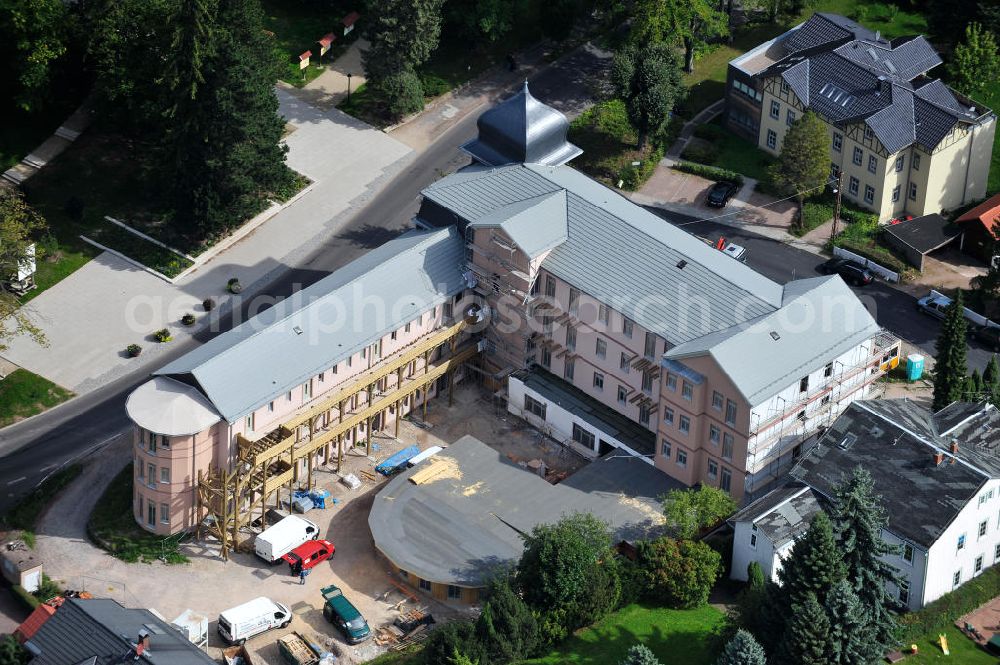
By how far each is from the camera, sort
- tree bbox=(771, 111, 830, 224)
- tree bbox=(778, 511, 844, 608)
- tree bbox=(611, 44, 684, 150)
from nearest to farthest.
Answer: tree bbox=(778, 511, 844, 608), tree bbox=(771, 111, 830, 224), tree bbox=(611, 44, 684, 150)

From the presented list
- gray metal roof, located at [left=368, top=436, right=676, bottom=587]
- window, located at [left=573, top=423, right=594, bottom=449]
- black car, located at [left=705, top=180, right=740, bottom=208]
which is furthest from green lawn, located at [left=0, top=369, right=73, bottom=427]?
black car, located at [left=705, top=180, right=740, bottom=208]

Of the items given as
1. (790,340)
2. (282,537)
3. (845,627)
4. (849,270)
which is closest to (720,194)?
(849,270)

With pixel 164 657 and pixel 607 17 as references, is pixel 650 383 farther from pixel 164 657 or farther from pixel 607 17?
pixel 607 17

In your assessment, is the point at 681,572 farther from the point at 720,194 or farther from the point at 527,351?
the point at 720,194

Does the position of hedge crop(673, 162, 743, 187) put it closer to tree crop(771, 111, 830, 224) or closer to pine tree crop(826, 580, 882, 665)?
tree crop(771, 111, 830, 224)

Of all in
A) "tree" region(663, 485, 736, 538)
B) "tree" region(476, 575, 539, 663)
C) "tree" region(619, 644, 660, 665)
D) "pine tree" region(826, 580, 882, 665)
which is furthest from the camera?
"tree" region(663, 485, 736, 538)

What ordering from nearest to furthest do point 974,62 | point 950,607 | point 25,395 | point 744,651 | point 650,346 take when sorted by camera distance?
point 744,651 < point 950,607 < point 650,346 < point 25,395 < point 974,62
